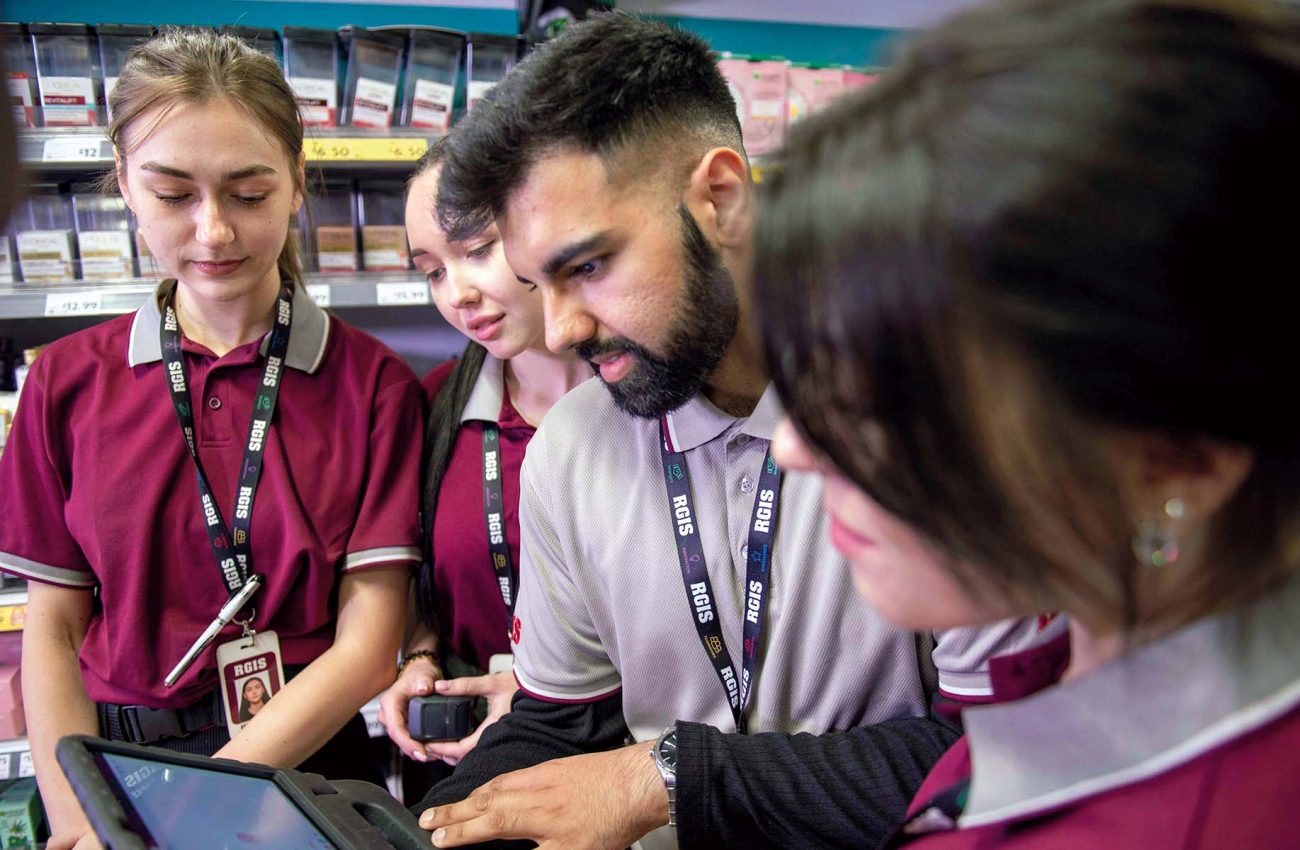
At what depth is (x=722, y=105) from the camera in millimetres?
1261

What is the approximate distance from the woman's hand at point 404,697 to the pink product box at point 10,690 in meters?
1.16

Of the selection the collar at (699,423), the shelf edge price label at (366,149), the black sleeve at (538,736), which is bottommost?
the black sleeve at (538,736)

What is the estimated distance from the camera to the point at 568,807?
106cm

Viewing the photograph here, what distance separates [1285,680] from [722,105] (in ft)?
3.27

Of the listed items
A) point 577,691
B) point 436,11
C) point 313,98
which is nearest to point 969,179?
point 577,691

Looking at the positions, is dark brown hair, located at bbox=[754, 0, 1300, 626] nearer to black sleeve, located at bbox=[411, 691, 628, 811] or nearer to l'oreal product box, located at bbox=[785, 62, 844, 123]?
black sleeve, located at bbox=[411, 691, 628, 811]

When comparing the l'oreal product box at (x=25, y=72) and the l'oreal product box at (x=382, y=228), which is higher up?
the l'oreal product box at (x=25, y=72)

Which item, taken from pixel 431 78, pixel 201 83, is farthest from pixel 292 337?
pixel 431 78

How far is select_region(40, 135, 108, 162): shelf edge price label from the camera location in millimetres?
2061

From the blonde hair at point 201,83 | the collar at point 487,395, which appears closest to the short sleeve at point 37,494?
the blonde hair at point 201,83

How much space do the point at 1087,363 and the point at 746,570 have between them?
2.52ft

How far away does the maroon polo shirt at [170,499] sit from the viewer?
148 cm

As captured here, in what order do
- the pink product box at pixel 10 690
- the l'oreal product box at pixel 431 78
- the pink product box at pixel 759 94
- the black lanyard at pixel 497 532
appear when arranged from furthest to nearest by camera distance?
the pink product box at pixel 759 94
the l'oreal product box at pixel 431 78
the pink product box at pixel 10 690
the black lanyard at pixel 497 532

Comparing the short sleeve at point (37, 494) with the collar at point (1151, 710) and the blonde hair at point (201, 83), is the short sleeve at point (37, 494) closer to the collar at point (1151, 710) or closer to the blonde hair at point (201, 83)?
the blonde hair at point (201, 83)
